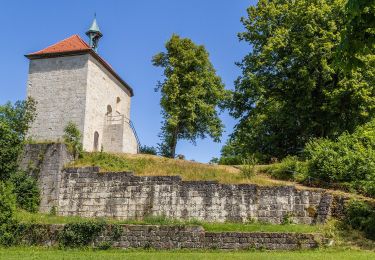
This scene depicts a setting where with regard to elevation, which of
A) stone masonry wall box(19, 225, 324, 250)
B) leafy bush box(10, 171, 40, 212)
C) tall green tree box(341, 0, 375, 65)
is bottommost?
stone masonry wall box(19, 225, 324, 250)

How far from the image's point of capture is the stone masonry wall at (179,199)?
751 inches

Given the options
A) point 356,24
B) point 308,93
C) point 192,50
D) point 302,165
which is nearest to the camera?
point 356,24

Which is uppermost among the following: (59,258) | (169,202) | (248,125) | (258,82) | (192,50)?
(192,50)

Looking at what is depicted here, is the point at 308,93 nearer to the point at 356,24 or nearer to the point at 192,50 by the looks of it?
the point at 192,50

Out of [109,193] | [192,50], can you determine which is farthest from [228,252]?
[192,50]

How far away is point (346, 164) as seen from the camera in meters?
20.9

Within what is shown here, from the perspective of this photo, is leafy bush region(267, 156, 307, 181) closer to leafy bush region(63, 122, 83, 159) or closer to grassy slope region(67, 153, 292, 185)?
grassy slope region(67, 153, 292, 185)

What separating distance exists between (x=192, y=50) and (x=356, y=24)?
2951 centimetres

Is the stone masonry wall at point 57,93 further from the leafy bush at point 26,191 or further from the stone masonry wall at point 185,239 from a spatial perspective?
the stone masonry wall at point 185,239

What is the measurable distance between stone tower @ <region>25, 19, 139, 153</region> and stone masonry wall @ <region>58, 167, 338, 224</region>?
25.6ft

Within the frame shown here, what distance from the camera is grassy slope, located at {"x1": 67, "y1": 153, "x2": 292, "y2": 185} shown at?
21.1 metres

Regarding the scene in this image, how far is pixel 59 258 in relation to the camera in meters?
13.6

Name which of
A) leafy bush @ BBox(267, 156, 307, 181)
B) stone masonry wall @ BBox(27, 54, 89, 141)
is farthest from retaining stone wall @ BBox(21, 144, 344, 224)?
stone masonry wall @ BBox(27, 54, 89, 141)

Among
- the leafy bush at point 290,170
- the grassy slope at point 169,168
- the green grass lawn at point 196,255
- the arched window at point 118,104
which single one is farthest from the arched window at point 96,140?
the green grass lawn at point 196,255
